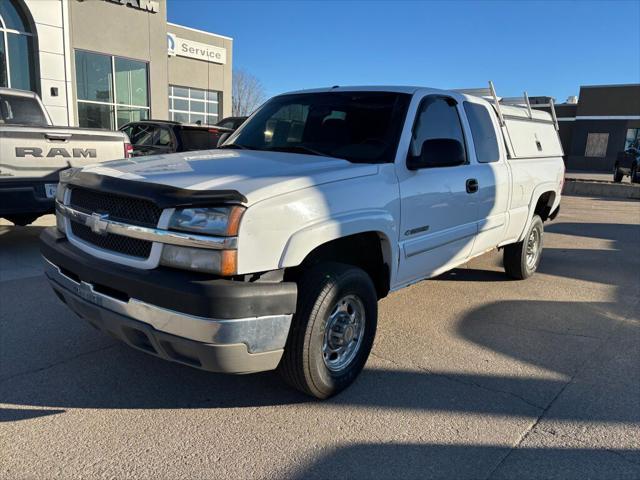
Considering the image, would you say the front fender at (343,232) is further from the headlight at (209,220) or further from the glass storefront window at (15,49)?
the glass storefront window at (15,49)

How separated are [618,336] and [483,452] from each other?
2478 mm

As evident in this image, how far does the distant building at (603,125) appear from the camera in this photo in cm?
3769

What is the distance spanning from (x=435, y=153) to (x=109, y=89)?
17.1 meters

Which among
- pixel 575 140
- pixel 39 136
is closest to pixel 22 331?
pixel 39 136

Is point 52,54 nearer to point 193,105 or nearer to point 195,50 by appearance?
point 195,50

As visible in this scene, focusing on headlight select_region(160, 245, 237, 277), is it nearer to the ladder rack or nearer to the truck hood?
the truck hood

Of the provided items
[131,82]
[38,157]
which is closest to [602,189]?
[131,82]

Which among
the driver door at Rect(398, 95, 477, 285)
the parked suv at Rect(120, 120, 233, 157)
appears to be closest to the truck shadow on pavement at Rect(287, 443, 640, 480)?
the driver door at Rect(398, 95, 477, 285)

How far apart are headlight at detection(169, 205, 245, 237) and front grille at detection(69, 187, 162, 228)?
144 mm

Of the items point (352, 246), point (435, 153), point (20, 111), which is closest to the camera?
point (352, 246)

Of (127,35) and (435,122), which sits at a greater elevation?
(127,35)

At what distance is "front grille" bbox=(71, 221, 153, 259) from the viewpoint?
108 inches

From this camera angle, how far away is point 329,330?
3197 millimetres

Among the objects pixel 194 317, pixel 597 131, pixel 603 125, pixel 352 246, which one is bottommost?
pixel 194 317
